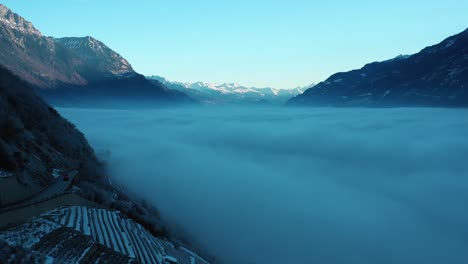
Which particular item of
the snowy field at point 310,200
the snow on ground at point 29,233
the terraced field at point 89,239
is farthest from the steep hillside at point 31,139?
the snowy field at point 310,200

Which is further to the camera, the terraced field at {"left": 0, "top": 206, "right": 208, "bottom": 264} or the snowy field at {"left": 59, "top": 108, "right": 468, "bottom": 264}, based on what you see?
the snowy field at {"left": 59, "top": 108, "right": 468, "bottom": 264}

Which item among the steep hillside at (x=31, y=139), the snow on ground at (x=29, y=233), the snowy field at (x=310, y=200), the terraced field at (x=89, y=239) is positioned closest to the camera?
the snow on ground at (x=29, y=233)

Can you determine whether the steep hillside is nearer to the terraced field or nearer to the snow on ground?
the terraced field

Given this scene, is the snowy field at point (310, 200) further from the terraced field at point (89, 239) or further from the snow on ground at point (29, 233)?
the snow on ground at point (29, 233)

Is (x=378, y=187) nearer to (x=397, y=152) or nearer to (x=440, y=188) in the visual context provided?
(x=440, y=188)

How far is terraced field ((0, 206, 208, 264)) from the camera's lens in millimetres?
16312

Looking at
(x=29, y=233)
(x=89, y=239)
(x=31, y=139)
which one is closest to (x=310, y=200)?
(x=31, y=139)

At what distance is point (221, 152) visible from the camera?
470 feet

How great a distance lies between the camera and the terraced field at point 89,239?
16.3m

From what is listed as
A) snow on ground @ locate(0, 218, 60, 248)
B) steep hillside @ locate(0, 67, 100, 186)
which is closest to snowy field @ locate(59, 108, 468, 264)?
steep hillside @ locate(0, 67, 100, 186)

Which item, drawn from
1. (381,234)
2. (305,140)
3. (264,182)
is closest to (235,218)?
(381,234)

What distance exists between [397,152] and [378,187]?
61960mm

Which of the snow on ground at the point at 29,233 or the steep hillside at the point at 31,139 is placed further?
the steep hillside at the point at 31,139

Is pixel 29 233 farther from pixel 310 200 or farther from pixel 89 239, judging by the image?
pixel 310 200
